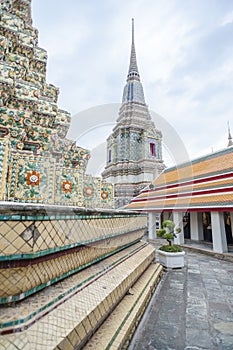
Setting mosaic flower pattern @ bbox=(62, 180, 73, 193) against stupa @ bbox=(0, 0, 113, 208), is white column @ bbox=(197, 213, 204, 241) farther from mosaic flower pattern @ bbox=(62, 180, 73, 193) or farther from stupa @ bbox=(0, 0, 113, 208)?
mosaic flower pattern @ bbox=(62, 180, 73, 193)

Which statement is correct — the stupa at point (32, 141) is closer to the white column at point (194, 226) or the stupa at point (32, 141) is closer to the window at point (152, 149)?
the white column at point (194, 226)

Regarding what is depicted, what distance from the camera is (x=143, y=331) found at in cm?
216

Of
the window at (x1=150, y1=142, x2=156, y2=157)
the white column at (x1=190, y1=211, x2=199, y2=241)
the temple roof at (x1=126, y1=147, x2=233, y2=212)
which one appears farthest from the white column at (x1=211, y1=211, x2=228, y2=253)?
the window at (x1=150, y1=142, x2=156, y2=157)

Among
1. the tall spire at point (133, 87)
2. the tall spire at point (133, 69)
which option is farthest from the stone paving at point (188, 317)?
the tall spire at point (133, 69)

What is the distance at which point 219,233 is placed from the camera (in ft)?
24.6

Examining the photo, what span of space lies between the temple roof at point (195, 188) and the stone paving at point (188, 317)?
13.0ft

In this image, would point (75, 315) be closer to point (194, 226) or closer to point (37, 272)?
point (37, 272)

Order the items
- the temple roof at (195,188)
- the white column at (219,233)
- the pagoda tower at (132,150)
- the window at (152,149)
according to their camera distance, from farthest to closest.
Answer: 1. the window at (152,149)
2. the pagoda tower at (132,150)
3. the temple roof at (195,188)
4. the white column at (219,233)

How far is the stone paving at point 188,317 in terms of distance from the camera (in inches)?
78.3

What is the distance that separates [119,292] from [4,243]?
1473mm

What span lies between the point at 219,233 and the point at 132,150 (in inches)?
537

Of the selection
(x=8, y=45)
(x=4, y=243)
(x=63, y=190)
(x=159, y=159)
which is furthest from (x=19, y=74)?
(x=159, y=159)

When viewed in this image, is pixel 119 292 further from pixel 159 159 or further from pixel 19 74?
pixel 159 159

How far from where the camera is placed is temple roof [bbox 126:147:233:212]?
791cm
